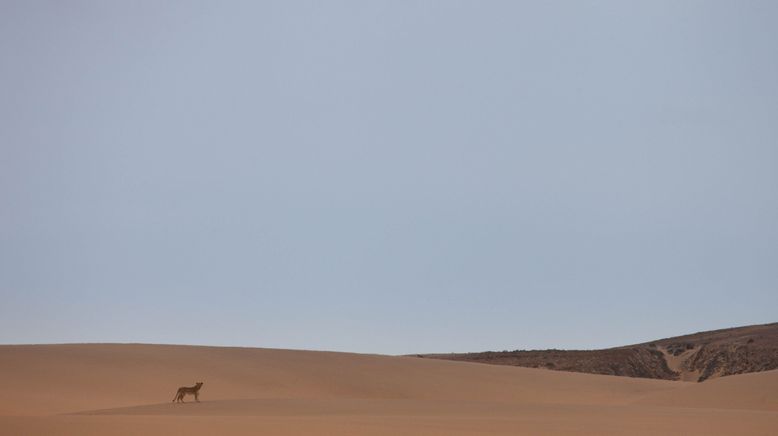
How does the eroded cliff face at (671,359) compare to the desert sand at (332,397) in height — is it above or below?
above

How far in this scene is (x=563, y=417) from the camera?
58.7 feet

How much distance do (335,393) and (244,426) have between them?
19442mm

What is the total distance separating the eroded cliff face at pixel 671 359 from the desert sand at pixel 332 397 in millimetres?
18953

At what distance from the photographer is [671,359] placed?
65438 millimetres

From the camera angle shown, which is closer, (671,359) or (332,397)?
(332,397)

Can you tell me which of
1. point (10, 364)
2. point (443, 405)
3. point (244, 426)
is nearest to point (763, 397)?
point (443, 405)

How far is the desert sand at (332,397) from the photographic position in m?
14.5

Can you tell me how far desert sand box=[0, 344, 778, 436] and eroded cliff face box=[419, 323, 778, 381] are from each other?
62.2 ft

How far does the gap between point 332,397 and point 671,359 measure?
38801mm

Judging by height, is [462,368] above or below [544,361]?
below

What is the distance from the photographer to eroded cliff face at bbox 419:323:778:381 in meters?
58.8

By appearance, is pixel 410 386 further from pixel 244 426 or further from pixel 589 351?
pixel 589 351

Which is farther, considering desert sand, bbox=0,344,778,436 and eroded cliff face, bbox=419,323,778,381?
eroded cliff face, bbox=419,323,778,381

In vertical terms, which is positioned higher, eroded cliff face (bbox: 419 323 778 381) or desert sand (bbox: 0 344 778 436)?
eroded cliff face (bbox: 419 323 778 381)
